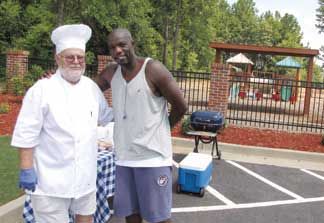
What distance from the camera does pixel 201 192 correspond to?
5.90 meters

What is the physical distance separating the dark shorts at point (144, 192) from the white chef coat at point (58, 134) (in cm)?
49

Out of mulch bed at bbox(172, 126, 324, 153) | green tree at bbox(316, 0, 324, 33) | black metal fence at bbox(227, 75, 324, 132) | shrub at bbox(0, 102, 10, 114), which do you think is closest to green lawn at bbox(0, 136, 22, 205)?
shrub at bbox(0, 102, 10, 114)

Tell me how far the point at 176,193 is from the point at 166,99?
9.95 ft

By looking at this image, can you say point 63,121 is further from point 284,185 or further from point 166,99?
point 284,185

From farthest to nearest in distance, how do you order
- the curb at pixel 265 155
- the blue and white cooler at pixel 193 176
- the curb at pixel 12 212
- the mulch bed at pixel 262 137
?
the mulch bed at pixel 262 137
the curb at pixel 265 155
the blue and white cooler at pixel 193 176
the curb at pixel 12 212

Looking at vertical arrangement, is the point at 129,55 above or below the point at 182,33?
below

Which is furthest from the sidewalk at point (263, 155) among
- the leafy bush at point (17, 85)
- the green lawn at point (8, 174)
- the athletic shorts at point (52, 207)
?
the leafy bush at point (17, 85)

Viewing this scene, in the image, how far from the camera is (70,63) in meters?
2.79

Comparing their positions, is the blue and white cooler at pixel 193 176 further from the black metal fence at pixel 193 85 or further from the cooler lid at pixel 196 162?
the black metal fence at pixel 193 85

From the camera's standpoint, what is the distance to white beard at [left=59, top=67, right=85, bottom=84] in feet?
9.16

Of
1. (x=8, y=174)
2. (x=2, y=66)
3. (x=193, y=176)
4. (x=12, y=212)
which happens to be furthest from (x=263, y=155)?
(x=2, y=66)

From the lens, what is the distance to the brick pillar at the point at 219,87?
1098cm

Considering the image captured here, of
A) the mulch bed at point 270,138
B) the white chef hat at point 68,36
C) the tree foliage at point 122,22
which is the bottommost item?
the mulch bed at point 270,138

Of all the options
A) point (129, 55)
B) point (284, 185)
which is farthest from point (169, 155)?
point (284, 185)
